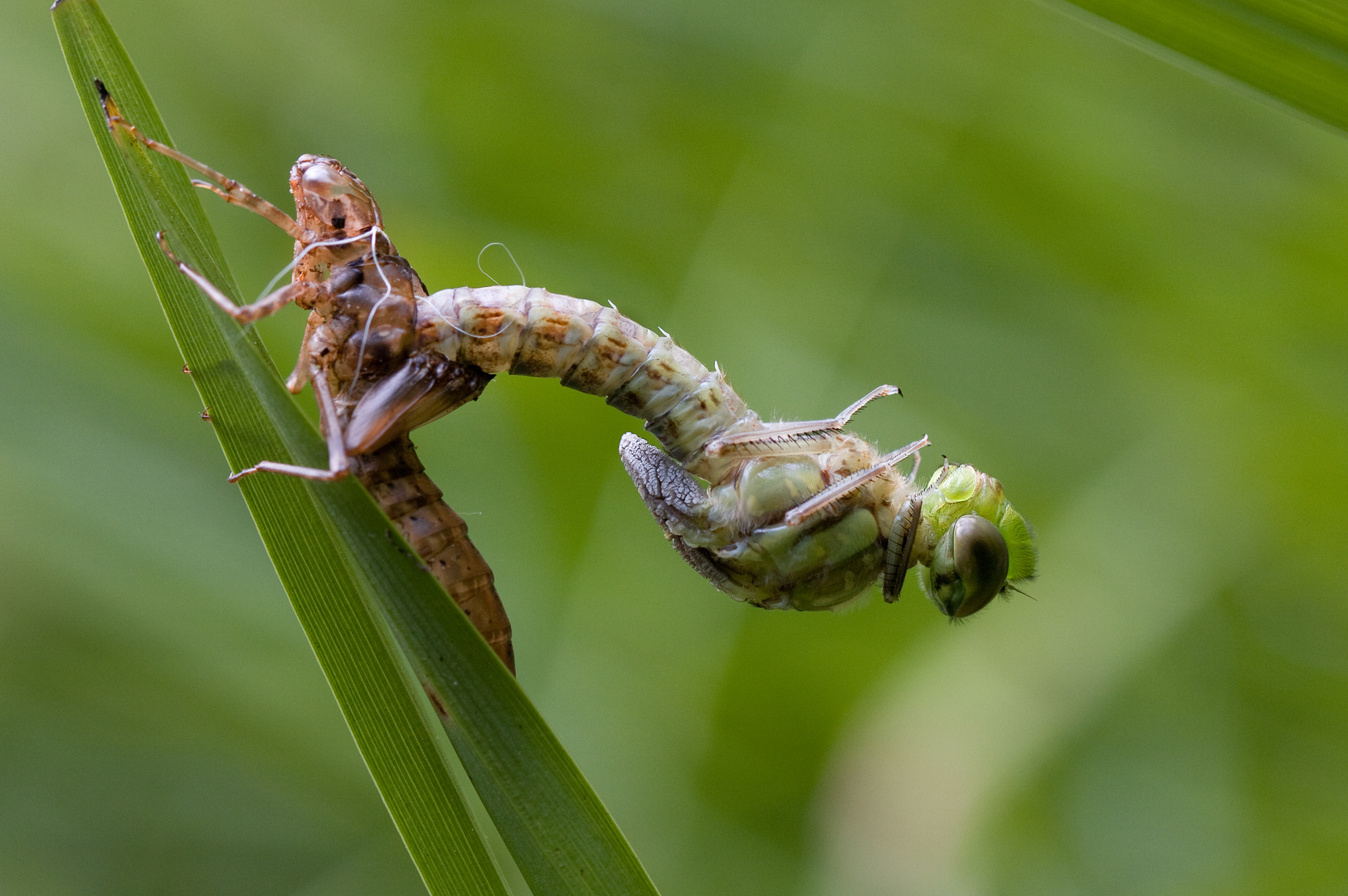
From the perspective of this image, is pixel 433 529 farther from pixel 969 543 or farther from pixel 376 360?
pixel 969 543

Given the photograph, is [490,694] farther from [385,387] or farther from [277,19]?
[277,19]

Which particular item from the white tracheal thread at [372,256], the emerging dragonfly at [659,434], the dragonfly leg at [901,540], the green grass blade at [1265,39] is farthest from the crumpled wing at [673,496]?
the green grass blade at [1265,39]

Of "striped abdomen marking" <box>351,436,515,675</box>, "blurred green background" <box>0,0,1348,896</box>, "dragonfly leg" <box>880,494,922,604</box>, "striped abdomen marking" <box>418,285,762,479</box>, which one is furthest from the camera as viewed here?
"blurred green background" <box>0,0,1348,896</box>

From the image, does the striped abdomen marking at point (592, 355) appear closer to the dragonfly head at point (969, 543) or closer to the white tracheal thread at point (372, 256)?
the white tracheal thread at point (372, 256)

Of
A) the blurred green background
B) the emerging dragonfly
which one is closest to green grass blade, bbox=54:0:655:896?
the emerging dragonfly

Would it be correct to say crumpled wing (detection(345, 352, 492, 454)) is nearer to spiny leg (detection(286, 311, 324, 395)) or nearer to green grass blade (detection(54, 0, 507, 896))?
spiny leg (detection(286, 311, 324, 395))

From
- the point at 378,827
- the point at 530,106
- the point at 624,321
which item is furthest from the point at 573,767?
the point at 530,106
